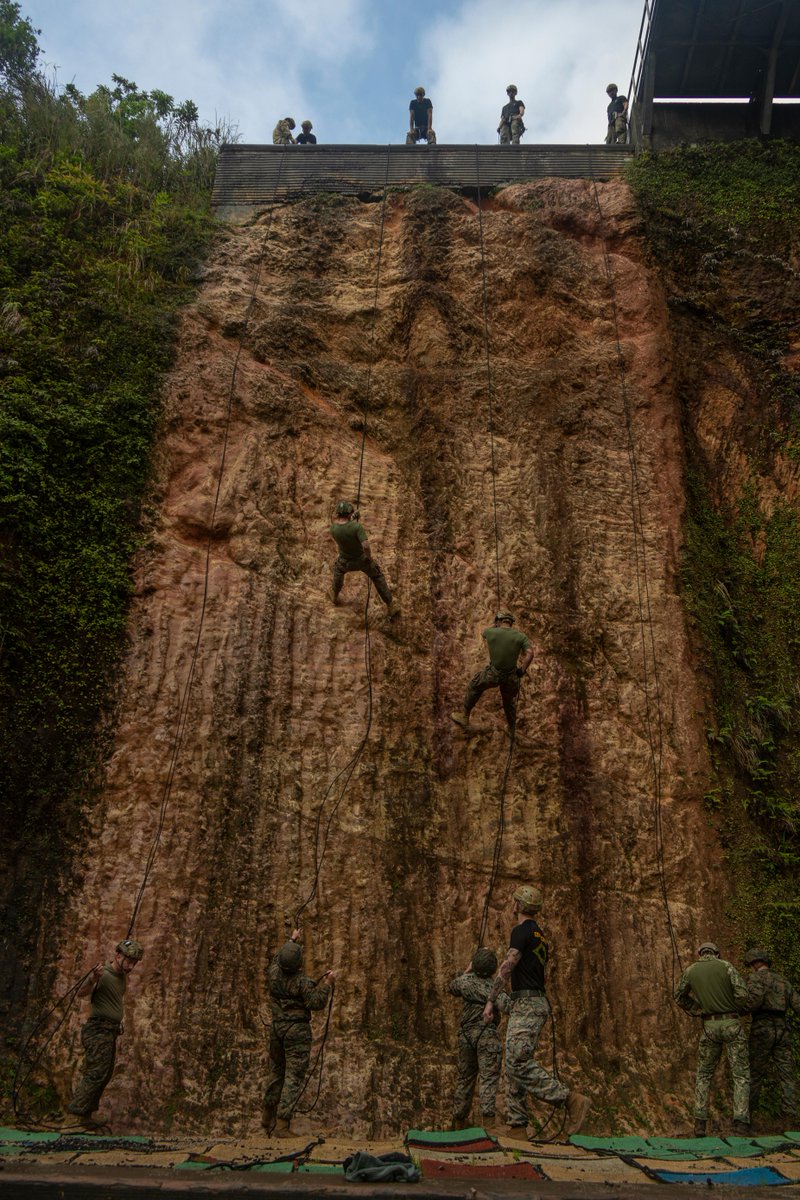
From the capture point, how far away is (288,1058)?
7.75 m

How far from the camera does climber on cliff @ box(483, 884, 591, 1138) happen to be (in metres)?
7.05

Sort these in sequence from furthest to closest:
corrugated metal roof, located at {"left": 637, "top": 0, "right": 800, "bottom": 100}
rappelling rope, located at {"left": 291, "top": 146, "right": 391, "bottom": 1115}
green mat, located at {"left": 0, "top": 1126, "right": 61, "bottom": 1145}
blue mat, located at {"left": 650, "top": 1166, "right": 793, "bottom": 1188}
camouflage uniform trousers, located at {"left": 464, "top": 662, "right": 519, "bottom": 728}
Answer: corrugated metal roof, located at {"left": 637, "top": 0, "right": 800, "bottom": 100}, camouflage uniform trousers, located at {"left": 464, "top": 662, "right": 519, "bottom": 728}, rappelling rope, located at {"left": 291, "top": 146, "right": 391, "bottom": 1115}, green mat, located at {"left": 0, "top": 1126, "right": 61, "bottom": 1145}, blue mat, located at {"left": 650, "top": 1166, "right": 793, "bottom": 1188}

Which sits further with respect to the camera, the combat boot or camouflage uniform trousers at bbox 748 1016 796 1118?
camouflage uniform trousers at bbox 748 1016 796 1118

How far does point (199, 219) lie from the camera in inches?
555

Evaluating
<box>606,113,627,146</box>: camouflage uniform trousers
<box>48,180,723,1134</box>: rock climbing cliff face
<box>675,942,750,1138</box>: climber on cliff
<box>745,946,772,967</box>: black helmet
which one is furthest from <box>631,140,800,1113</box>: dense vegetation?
<box>606,113,627,146</box>: camouflage uniform trousers

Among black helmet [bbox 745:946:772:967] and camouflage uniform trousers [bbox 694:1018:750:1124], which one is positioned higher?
black helmet [bbox 745:946:772:967]

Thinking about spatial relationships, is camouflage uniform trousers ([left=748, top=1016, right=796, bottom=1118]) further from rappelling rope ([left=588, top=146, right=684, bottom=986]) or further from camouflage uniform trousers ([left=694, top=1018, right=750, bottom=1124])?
rappelling rope ([left=588, top=146, right=684, bottom=986])

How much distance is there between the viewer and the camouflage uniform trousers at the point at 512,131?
16719 millimetres

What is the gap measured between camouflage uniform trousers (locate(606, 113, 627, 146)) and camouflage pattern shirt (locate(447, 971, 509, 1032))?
14098mm

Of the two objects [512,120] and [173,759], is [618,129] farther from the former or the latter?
[173,759]

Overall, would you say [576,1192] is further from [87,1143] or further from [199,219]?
[199,219]

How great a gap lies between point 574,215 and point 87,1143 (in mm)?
12821

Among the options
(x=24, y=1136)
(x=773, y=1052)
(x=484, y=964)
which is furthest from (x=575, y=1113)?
(x=24, y=1136)

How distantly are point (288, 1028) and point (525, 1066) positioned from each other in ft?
6.28
